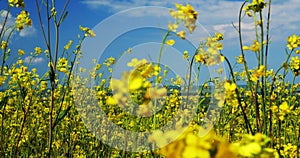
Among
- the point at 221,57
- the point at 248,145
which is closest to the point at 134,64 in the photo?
the point at 221,57

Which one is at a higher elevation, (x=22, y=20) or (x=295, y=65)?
(x=22, y=20)

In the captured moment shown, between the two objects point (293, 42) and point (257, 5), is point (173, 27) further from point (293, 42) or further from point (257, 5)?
point (293, 42)

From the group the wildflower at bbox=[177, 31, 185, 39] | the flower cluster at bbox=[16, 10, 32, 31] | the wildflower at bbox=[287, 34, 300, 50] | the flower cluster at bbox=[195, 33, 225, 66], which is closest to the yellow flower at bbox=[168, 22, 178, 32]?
the wildflower at bbox=[177, 31, 185, 39]

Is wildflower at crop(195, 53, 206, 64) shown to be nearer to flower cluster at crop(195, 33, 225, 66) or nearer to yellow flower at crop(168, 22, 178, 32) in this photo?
flower cluster at crop(195, 33, 225, 66)

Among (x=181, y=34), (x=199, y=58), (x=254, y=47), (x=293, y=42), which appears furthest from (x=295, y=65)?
(x=181, y=34)

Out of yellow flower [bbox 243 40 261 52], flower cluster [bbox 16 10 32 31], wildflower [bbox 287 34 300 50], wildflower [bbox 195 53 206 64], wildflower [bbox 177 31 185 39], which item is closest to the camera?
wildflower [bbox 177 31 185 39]

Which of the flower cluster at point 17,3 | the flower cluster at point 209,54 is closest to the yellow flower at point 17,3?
the flower cluster at point 17,3

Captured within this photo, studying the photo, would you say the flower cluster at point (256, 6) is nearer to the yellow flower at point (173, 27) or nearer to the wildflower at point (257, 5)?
the wildflower at point (257, 5)

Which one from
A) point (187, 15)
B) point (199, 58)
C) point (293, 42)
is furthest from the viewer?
point (293, 42)

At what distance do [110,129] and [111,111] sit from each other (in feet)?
1.68

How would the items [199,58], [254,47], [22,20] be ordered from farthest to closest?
[22,20]
[199,58]
[254,47]

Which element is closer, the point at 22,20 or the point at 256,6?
the point at 256,6

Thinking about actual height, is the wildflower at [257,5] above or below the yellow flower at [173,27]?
→ above

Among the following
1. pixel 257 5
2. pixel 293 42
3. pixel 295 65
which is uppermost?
pixel 257 5
